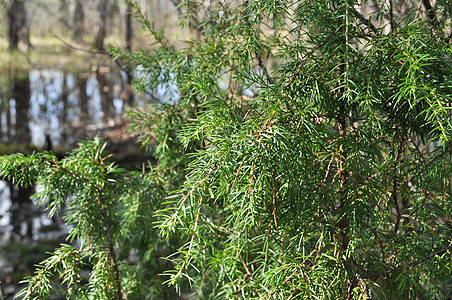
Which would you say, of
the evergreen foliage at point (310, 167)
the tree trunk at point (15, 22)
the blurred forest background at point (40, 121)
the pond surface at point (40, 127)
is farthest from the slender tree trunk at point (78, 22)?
the evergreen foliage at point (310, 167)

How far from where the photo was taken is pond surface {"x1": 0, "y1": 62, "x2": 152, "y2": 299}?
4.37 meters

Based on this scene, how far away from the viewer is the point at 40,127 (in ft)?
22.3

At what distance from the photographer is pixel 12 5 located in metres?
7.06

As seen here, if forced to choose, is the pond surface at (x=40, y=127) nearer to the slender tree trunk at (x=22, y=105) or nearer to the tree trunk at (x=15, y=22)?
the slender tree trunk at (x=22, y=105)

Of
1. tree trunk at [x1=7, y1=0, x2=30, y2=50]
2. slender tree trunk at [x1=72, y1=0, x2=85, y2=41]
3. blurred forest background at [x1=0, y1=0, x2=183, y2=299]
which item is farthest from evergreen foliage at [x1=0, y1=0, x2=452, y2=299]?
slender tree trunk at [x1=72, y1=0, x2=85, y2=41]

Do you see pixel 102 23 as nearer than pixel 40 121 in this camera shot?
No

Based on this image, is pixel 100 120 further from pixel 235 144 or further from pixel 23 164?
pixel 235 144

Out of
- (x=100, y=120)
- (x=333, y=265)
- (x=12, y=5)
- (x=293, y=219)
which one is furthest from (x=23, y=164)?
(x=12, y=5)

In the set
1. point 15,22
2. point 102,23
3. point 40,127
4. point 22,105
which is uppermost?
point 102,23

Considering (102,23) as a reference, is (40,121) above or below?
below

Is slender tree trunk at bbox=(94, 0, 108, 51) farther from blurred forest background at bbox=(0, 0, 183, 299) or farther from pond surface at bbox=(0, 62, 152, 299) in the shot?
pond surface at bbox=(0, 62, 152, 299)

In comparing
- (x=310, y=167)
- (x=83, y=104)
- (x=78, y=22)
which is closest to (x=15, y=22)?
(x=83, y=104)

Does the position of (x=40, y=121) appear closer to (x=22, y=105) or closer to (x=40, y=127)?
(x=40, y=127)

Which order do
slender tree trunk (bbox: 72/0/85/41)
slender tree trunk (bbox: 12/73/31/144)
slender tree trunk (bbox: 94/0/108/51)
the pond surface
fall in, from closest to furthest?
the pond surface
slender tree trunk (bbox: 12/73/31/144)
slender tree trunk (bbox: 94/0/108/51)
slender tree trunk (bbox: 72/0/85/41)
